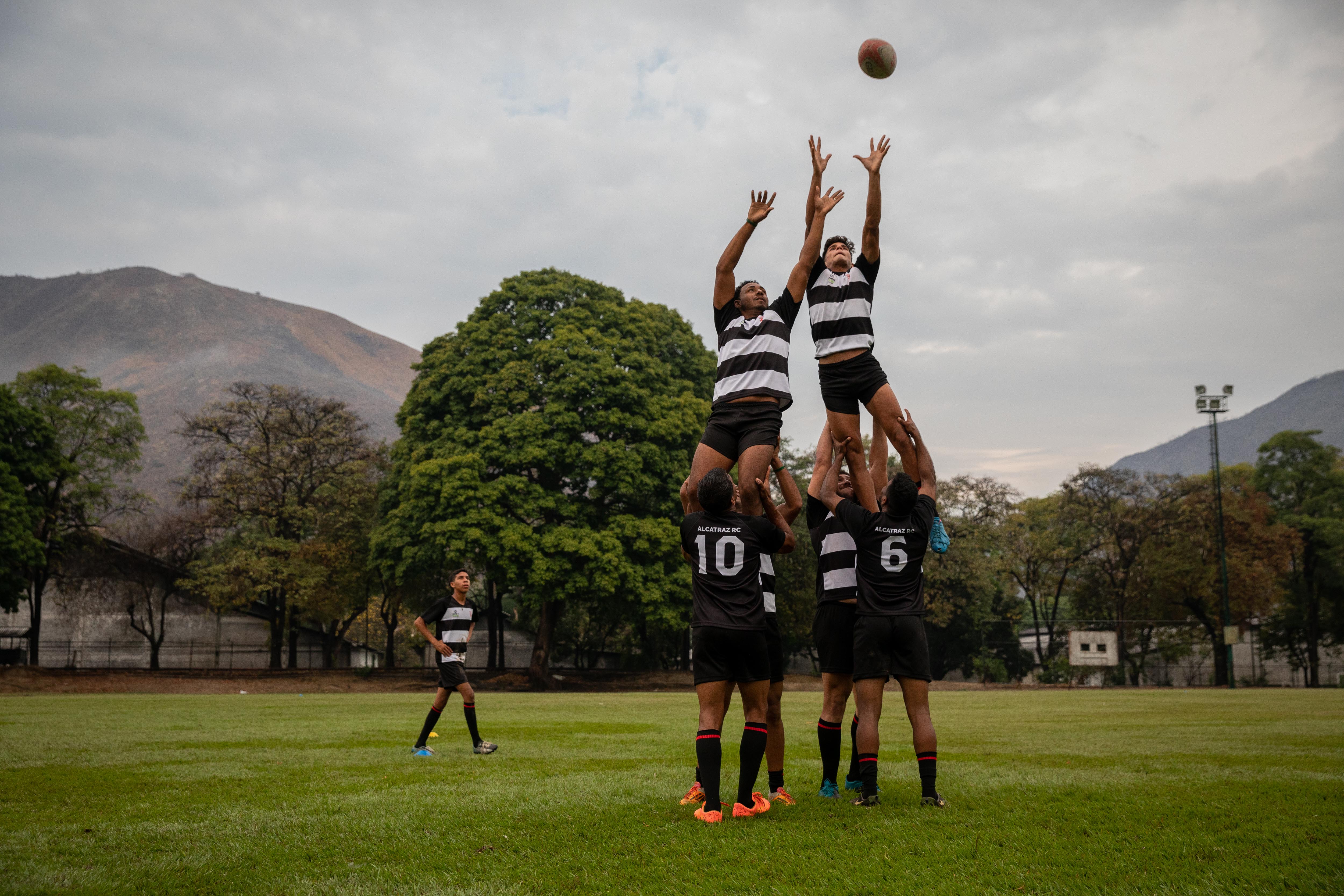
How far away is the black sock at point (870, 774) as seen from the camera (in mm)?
5746

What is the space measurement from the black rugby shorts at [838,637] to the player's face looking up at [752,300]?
2338 mm

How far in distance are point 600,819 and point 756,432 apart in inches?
111

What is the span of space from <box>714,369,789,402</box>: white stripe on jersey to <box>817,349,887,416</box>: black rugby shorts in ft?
2.55

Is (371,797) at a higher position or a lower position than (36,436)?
lower

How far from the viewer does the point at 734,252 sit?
6.77 meters

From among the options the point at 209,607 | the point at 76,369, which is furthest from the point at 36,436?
the point at 209,607

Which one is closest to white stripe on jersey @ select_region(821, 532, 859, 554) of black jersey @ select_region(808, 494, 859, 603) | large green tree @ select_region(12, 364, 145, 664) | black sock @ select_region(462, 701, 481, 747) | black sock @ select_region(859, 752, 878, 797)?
black jersey @ select_region(808, 494, 859, 603)

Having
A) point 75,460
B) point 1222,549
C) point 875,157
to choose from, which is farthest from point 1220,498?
point 75,460

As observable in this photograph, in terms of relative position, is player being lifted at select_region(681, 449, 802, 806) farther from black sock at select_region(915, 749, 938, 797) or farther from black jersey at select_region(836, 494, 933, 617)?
black sock at select_region(915, 749, 938, 797)

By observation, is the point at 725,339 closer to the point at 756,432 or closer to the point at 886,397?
the point at 756,432

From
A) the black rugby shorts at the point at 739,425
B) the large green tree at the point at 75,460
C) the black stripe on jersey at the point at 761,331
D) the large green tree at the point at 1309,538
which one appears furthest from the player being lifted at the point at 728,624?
the large green tree at the point at 1309,538

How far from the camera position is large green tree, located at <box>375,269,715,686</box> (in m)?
32.0

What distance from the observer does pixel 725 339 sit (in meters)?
6.72

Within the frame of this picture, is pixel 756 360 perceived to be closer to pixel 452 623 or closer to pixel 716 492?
pixel 716 492
